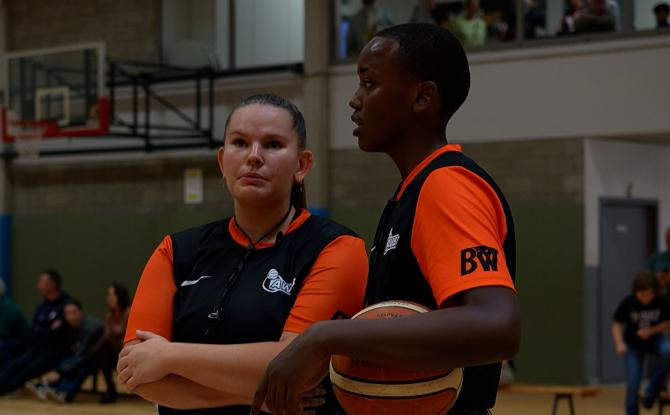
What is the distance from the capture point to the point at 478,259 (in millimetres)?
1976

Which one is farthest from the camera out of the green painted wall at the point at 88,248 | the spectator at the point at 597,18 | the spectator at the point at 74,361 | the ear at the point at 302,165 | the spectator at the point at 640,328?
the green painted wall at the point at 88,248

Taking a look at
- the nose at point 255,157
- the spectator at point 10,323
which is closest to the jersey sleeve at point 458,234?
the nose at point 255,157

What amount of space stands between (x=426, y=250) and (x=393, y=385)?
0.26 metres

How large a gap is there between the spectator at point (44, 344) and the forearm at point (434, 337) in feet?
39.0

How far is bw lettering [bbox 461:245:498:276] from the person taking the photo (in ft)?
6.47

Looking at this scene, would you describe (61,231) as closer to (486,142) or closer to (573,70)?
(486,142)

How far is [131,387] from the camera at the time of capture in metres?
2.76

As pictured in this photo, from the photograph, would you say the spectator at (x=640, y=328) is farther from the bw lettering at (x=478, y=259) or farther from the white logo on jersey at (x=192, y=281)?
the bw lettering at (x=478, y=259)

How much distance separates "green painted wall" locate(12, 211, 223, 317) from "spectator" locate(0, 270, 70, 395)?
361cm

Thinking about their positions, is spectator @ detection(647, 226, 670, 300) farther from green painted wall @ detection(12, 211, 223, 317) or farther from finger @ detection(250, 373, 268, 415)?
finger @ detection(250, 373, 268, 415)

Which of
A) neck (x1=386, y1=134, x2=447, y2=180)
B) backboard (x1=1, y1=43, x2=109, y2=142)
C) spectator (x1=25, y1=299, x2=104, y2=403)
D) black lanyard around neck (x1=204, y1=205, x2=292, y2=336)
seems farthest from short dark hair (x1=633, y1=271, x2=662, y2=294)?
neck (x1=386, y1=134, x2=447, y2=180)

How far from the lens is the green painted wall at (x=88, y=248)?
682 inches

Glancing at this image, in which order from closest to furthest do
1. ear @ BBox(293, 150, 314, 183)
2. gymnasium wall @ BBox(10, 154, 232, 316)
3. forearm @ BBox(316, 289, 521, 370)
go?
1. forearm @ BBox(316, 289, 521, 370)
2. ear @ BBox(293, 150, 314, 183)
3. gymnasium wall @ BBox(10, 154, 232, 316)

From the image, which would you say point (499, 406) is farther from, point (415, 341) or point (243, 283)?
point (415, 341)
